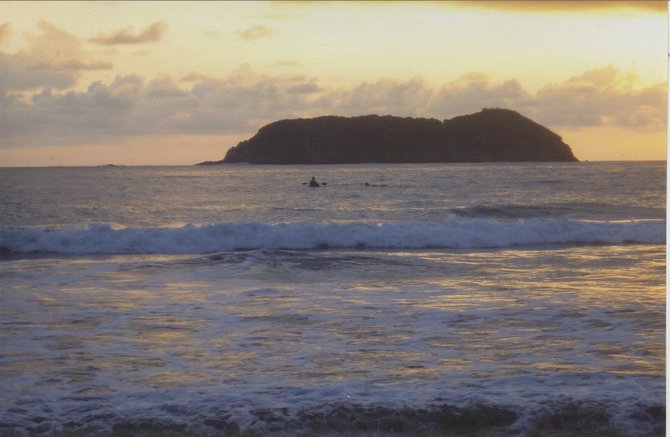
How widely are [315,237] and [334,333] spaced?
10122 millimetres

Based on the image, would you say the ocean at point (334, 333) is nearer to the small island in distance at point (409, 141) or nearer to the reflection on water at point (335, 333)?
the reflection on water at point (335, 333)

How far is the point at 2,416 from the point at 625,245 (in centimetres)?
1378

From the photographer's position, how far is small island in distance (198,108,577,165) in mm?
69250

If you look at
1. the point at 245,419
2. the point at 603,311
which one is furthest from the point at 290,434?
the point at 603,311

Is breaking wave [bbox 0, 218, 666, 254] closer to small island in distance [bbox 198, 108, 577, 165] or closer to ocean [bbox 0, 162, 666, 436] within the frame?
ocean [bbox 0, 162, 666, 436]

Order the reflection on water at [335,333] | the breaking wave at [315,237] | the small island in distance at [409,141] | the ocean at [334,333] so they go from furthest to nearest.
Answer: the small island in distance at [409,141] → the breaking wave at [315,237] → the reflection on water at [335,333] → the ocean at [334,333]

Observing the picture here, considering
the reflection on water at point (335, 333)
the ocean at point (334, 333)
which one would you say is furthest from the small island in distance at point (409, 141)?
the reflection on water at point (335, 333)

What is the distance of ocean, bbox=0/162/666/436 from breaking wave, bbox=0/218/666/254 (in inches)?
2.9

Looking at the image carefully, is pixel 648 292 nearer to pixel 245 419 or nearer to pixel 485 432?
pixel 485 432

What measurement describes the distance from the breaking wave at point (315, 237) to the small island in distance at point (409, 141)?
4888 cm

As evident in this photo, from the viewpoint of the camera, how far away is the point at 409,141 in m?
71.1

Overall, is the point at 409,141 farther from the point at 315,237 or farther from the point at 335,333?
the point at 335,333

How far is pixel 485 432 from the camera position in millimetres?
4637

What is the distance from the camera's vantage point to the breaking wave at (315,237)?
16375mm
